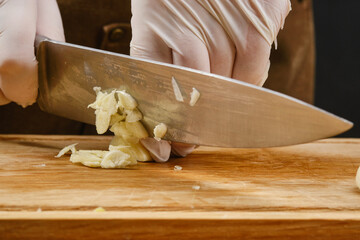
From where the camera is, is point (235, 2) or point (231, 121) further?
point (235, 2)

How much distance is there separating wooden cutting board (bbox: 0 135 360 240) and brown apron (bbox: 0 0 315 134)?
31.8 inches

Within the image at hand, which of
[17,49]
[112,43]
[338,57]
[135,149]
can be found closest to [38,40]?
[17,49]

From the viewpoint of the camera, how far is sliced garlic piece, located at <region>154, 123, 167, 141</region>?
3.99 feet

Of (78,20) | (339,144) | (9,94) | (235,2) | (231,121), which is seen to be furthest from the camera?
(78,20)

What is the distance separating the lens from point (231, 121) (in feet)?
3.69

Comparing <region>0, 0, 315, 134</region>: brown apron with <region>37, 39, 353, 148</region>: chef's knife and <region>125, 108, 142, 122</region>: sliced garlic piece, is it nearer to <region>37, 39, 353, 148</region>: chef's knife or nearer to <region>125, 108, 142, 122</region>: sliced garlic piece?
<region>37, 39, 353, 148</region>: chef's knife

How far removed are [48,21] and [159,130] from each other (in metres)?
0.60

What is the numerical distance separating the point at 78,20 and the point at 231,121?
1.21 metres

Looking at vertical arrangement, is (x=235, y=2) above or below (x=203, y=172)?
above

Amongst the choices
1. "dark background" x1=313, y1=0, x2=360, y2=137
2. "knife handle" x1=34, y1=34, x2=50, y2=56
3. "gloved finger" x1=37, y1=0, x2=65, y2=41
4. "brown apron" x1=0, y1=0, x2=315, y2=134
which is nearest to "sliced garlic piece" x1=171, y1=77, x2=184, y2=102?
"knife handle" x1=34, y1=34, x2=50, y2=56

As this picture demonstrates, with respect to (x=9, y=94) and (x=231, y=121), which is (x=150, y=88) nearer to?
(x=231, y=121)

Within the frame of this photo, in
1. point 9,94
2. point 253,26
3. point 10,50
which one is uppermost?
point 253,26

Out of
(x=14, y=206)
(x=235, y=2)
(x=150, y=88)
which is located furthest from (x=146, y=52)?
(x=14, y=206)

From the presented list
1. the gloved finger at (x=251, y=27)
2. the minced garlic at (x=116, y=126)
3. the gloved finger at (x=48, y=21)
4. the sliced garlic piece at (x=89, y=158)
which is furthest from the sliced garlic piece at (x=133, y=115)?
the gloved finger at (x=48, y=21)
